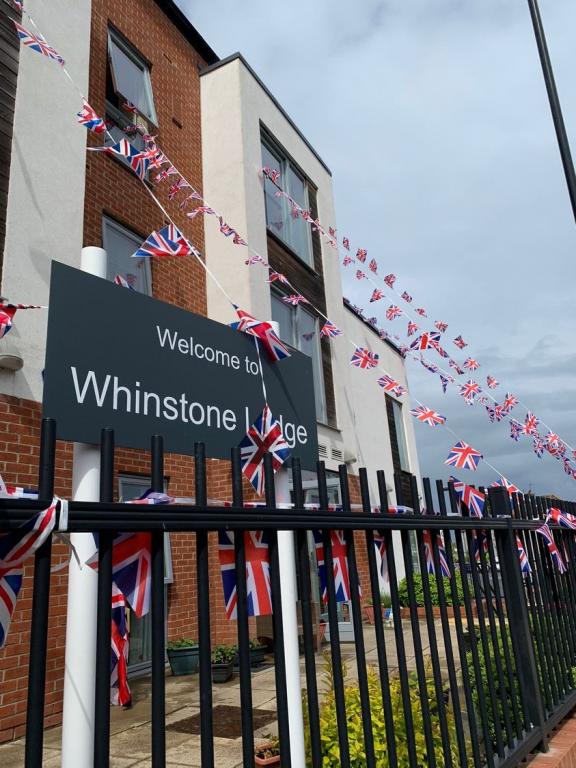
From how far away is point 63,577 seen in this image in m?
5.82

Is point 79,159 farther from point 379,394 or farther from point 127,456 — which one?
point 379,394

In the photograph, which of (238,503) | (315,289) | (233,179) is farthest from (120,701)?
(315,289)

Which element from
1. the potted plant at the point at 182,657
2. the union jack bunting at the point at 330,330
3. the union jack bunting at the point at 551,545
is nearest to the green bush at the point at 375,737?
the union jack bunting at the point at 551,545

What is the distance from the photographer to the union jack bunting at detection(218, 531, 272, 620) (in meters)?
2.03

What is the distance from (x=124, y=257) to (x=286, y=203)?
17.0ft

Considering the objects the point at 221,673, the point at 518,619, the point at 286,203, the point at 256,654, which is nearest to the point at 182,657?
the point at 221,673

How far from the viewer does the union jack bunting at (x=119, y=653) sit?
1.70 meters

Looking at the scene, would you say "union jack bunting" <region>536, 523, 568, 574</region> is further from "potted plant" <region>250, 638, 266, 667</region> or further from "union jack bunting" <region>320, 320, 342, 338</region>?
"union jack bunting" <region>320, 320, 342, 338</region>

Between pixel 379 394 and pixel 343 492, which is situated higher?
pixel 379 394

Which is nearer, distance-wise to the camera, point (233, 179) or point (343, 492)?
point (343, 492)

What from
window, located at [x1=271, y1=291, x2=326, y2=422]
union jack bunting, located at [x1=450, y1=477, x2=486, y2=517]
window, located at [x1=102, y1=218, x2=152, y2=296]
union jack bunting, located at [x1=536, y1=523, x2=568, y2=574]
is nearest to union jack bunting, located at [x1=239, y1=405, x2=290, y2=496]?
union jack bunting, located at [x1=450, y1=477, x2=486, y2=517]

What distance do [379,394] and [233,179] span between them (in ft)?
26.2

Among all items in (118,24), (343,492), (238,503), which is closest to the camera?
(238,503)

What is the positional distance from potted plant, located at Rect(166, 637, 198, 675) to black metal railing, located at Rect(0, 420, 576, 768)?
338cm
